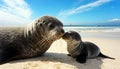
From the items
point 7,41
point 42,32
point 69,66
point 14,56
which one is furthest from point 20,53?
point 69,66

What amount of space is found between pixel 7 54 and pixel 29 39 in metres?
0.76

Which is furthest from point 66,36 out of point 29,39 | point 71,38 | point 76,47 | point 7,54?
point 7,54

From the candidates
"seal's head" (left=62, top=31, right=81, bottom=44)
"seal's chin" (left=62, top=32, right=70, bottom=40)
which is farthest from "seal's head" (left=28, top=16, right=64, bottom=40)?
"seal's head" (left=62, top=31, right=81, bottom=44)

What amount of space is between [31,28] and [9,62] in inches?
47.7

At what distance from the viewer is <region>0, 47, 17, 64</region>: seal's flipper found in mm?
4741

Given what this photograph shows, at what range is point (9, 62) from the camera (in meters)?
4.68

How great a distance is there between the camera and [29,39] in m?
5.24

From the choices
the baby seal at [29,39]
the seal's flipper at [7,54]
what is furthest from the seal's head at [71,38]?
the seal's flipper at [7,54]

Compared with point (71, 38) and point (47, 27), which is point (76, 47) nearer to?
point (71, 38)

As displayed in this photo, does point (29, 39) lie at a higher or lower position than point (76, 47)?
higher

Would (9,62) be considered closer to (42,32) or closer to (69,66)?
(42,32)

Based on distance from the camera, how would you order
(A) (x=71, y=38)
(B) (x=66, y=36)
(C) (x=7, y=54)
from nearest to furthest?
1. (C) (x=7, y=54)
2. (B) (x=66, y=36)
3. (A) (x=71, y=38)

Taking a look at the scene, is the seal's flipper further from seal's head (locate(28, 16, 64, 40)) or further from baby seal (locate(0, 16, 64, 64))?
seal's head (locate(28, 16, 64, 40))

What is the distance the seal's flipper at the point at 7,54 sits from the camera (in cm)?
474
